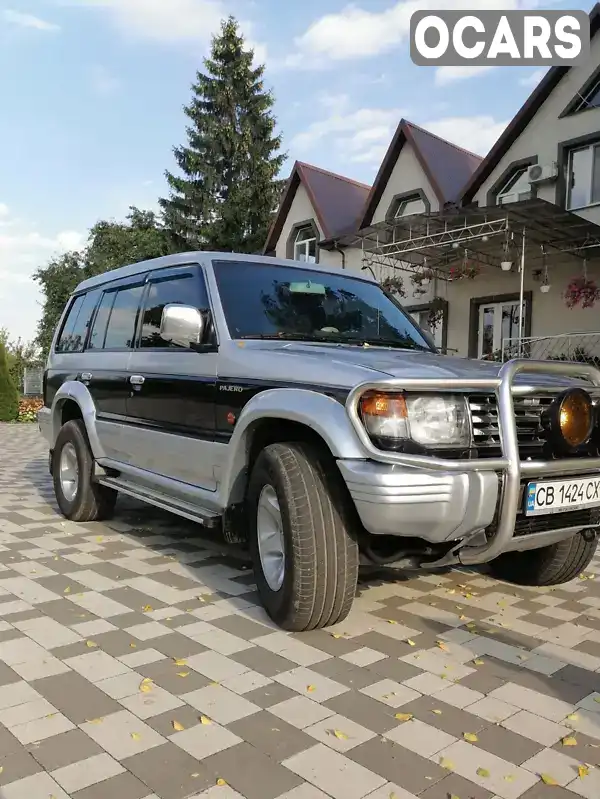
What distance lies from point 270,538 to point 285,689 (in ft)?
2.99

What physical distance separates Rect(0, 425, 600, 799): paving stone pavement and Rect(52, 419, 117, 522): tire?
3.87 ft

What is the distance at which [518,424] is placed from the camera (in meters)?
3.39

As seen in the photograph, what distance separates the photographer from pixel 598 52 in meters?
14.2

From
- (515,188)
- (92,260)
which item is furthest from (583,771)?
(92,260)

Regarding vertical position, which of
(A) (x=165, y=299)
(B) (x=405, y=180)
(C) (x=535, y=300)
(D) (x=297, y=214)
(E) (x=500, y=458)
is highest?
(B) (x=405, y=180)

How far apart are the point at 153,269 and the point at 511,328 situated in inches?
461

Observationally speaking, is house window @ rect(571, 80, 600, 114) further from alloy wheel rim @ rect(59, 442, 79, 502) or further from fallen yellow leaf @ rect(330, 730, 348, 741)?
fallen yellow leaf @ rect(330, 730, 348, 741)

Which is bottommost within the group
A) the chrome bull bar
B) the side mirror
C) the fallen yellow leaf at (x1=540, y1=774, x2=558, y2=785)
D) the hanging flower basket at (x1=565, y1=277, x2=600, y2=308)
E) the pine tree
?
the fallen yellow leaf at (x1=540, y1=774, x2=558, y2=785)

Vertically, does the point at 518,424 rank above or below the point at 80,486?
above

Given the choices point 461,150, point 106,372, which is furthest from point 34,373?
point 106,372

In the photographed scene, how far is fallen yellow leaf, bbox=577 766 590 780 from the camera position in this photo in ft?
7.86

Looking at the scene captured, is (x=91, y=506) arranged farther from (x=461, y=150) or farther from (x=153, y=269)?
(x=461, y=150)

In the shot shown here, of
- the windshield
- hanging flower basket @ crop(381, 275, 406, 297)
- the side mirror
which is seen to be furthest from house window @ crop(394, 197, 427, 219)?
the side mirror

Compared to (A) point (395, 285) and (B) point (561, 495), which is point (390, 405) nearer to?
(B) point (561, 495)
